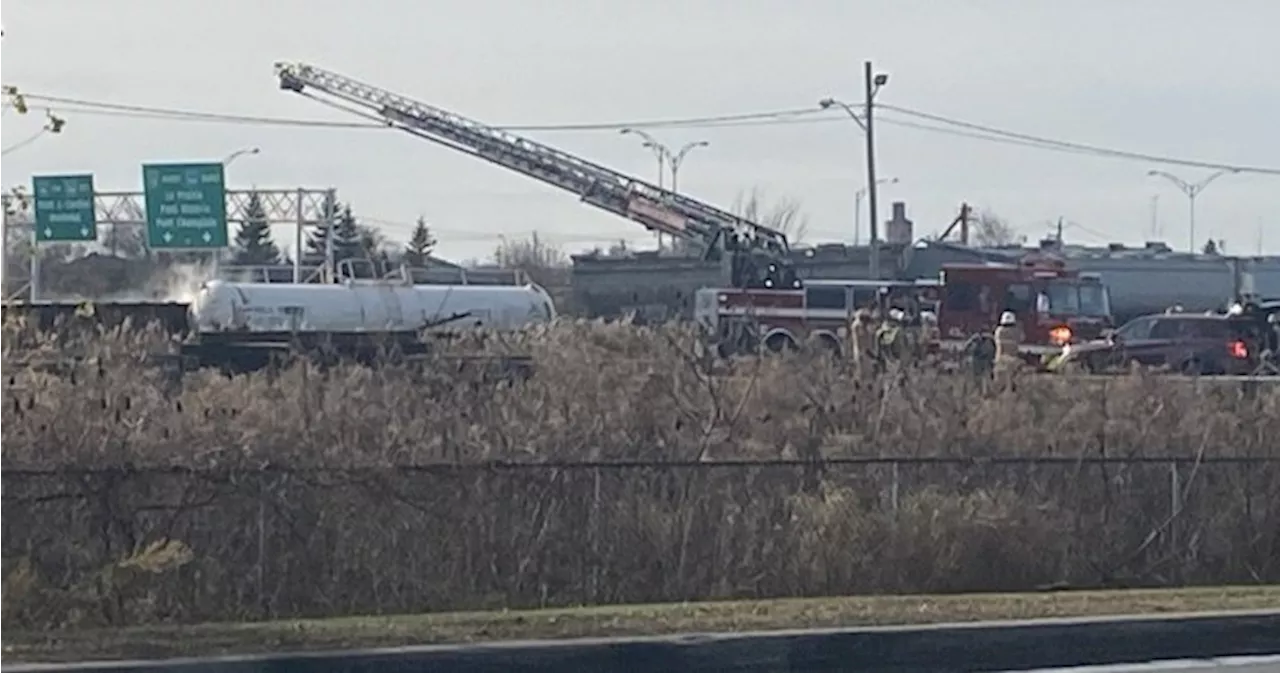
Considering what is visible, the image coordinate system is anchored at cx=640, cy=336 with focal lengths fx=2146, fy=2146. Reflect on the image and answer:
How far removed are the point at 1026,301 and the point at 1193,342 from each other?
463cm

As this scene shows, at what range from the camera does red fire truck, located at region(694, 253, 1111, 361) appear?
48219 mm

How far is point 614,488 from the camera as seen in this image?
19.5 meters

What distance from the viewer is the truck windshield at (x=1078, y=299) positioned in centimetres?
4888

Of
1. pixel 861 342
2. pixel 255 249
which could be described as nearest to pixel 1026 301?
pixel 861 342

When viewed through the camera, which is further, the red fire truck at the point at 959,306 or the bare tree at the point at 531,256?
the bare tree at the point at 531,256

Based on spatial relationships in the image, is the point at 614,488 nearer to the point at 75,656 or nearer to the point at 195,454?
the point at 195,454

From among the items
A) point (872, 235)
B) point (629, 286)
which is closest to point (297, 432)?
point (872, 235)

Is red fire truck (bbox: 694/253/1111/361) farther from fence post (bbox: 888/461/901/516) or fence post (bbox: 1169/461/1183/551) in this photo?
fence post (bbox: 888/461/901/516)

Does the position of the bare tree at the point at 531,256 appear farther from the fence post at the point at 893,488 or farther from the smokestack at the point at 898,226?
the fence post at the point at 893,488

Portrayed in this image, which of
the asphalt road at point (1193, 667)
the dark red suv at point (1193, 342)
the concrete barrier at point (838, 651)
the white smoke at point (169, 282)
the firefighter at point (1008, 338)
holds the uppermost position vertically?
the white smoke at point (169, 282)

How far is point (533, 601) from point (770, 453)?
4282mm

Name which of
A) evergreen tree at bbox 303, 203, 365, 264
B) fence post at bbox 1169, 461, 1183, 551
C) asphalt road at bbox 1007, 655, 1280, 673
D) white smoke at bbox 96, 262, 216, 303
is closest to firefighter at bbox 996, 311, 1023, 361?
fence post at bbox 1169, 461, 1183, 551

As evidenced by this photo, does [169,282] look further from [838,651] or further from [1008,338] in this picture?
[838,651]

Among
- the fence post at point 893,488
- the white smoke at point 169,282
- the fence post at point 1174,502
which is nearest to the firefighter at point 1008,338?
the fence post at point 1174,502
